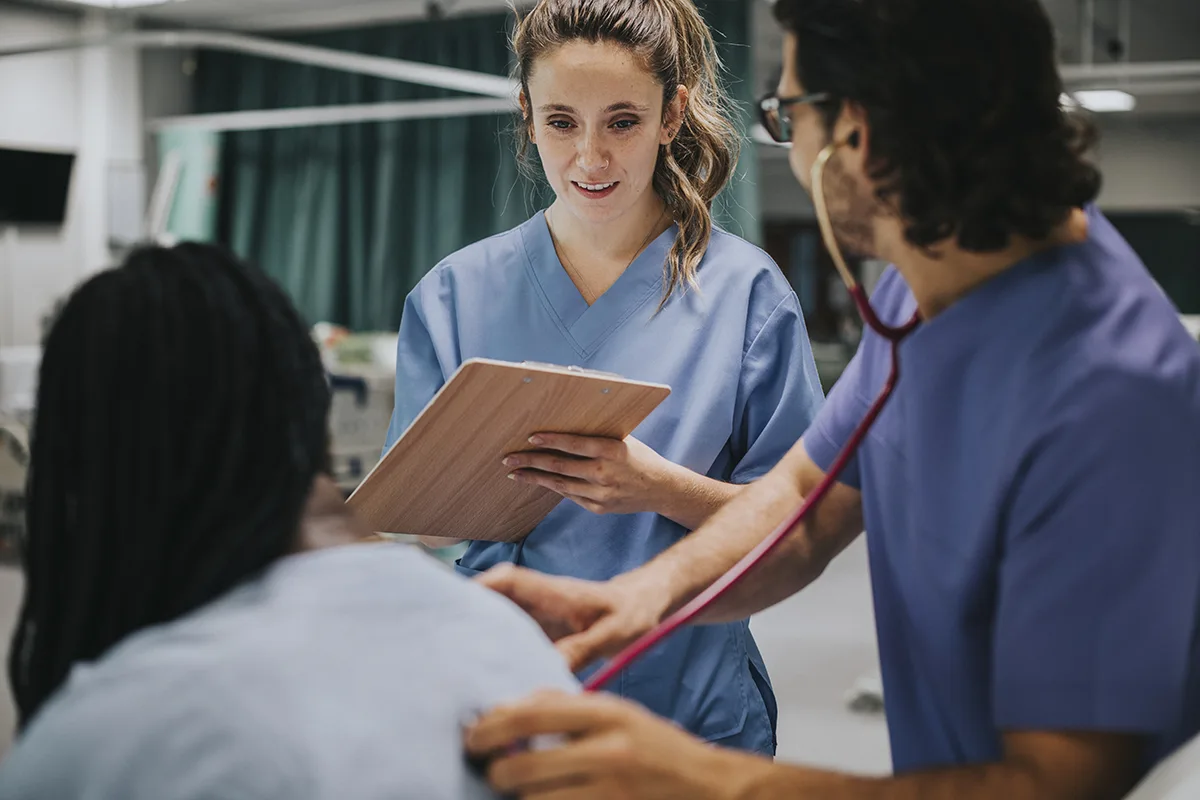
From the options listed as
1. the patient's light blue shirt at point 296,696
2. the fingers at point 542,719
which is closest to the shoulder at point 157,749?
the patient's light blue shirt at point 296,696

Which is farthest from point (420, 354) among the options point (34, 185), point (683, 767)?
point (34, 185)

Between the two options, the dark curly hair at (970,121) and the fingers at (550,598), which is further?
the fingers at (550,598)

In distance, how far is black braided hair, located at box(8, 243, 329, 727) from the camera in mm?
731

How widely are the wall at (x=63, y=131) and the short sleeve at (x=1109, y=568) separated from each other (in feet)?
23.3

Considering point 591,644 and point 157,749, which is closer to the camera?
point 157,749

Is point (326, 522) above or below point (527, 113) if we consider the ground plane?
below

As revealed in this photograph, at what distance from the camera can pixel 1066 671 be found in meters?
0.83

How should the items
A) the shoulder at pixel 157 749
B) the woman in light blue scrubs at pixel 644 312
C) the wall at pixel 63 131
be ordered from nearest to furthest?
the shoulder at pixel 157 749
the woman in light blue scrubs at pixel 644 312
the wall at pixel 63 131

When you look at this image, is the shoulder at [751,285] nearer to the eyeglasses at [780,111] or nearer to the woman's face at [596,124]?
the woman's face at [596,124]

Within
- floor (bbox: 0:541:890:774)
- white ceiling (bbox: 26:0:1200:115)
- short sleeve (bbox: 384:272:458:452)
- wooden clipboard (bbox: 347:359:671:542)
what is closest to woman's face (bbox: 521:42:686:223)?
short sleeve (bbox: 384:272:458:452)

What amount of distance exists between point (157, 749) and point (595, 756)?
258mm

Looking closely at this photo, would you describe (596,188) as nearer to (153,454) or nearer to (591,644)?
(591,644)

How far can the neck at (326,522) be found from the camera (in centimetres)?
82

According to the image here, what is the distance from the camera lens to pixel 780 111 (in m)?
1.02
